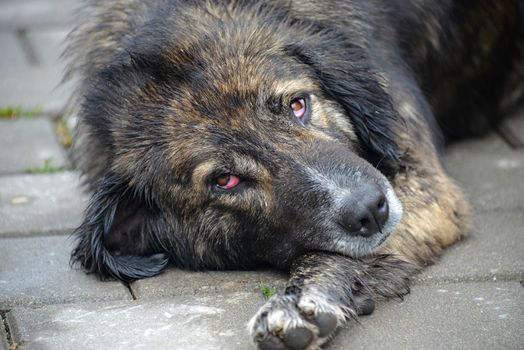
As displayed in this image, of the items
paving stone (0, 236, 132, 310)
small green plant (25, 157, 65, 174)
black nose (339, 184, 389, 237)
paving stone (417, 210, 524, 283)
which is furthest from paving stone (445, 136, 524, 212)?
small green plant (25, 157, 65, 174)

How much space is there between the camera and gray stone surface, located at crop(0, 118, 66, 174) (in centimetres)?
557

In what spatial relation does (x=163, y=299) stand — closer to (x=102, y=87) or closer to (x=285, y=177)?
(x=285, y=177)

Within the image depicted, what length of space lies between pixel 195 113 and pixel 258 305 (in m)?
0.83

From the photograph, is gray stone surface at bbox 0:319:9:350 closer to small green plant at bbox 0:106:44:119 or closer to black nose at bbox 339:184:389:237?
black nose at bbox 339:184:389:237

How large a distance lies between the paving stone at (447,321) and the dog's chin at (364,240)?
24 cm

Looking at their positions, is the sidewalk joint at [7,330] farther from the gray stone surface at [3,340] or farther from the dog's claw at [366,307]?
the dog's claw at [366,307]

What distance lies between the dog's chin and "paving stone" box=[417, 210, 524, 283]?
0.27 metres

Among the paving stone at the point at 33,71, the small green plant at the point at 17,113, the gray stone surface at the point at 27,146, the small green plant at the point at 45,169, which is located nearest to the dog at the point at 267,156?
the small green plant at the point at 45,169

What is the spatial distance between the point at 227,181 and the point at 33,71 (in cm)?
356

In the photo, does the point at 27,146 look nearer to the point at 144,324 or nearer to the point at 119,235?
the point at 119,235

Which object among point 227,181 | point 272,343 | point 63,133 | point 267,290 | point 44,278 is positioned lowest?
point 63,133

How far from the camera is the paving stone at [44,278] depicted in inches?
154

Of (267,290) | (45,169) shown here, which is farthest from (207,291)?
(45,169)

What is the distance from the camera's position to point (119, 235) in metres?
4.21
